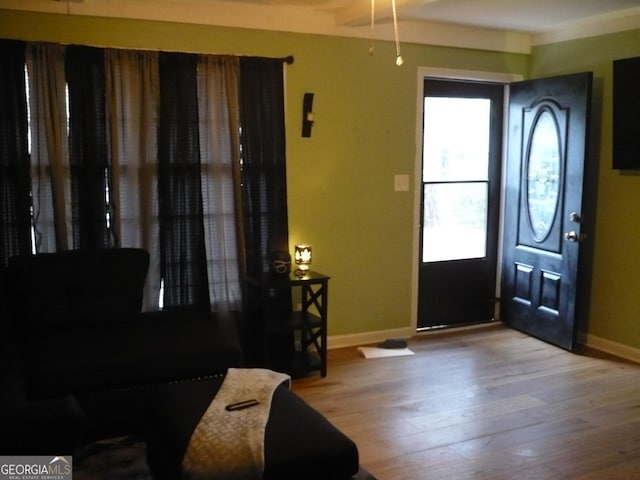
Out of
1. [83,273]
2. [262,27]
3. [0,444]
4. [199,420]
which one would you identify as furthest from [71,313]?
[262,27]

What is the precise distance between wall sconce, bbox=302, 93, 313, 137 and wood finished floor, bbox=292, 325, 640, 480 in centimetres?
161

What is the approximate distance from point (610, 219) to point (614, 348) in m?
0.93

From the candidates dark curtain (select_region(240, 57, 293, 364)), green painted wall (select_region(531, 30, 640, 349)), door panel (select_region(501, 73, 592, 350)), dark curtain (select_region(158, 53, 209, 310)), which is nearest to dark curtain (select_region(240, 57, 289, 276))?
dark curtain (select_region(240, 57, 293, 364))

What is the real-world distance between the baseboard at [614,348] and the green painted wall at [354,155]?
Answer: 1.37 meters

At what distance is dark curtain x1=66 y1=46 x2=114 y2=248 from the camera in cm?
357

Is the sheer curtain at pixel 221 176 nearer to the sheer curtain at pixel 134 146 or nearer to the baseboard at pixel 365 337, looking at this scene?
the sheer curtain at pixel 134 146

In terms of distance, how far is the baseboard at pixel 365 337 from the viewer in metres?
4.61

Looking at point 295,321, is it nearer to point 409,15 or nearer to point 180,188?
point 180,188

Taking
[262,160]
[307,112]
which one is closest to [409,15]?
[307,112]

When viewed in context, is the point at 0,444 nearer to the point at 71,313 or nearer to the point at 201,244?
the point at 71,313

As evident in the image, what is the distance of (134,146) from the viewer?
12.3ft

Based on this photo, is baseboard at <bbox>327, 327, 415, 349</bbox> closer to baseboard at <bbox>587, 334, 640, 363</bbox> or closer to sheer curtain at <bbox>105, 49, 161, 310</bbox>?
baseboard at <bbox>587, 334, 640, 363</bbox>

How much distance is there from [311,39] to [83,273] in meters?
2.13

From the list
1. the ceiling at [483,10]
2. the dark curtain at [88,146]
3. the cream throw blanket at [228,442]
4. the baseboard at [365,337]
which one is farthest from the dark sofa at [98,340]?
the ceiling at [483,10]
